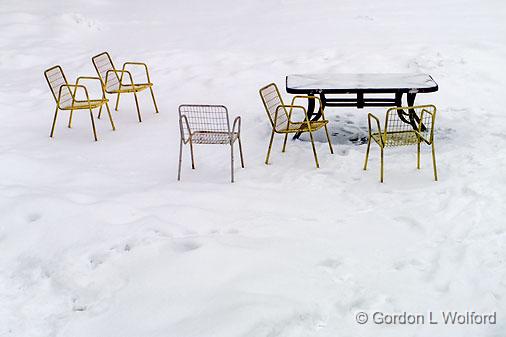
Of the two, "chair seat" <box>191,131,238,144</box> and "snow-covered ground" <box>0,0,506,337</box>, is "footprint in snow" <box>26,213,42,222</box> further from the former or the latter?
"chair seat" <box>191,131,238,144</box>

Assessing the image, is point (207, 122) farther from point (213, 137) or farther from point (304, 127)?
point (304, 127)

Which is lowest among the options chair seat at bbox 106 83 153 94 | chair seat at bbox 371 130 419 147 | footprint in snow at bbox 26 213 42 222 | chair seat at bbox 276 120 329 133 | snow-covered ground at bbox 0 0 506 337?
snow-covered ground at bbox 0 0 506 337

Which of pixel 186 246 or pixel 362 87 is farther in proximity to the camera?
pixel 362 87

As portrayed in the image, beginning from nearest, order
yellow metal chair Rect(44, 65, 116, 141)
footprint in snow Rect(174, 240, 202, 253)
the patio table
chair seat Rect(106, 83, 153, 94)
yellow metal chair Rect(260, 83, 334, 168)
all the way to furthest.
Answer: footprint in snow Rect(174, 240, 202, 253) → yellow metal chair Rect(260, 83, 334, 168) → the patio table → yellow metal chair Rect(44, 65, 116, 141) → chair seat Rect(106, 83, 153, 94)

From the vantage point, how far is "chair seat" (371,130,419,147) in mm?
5543

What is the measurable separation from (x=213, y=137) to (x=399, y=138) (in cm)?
193

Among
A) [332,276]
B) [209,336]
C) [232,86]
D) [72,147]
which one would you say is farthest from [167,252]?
[232,86]

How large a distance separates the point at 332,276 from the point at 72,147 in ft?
13.3

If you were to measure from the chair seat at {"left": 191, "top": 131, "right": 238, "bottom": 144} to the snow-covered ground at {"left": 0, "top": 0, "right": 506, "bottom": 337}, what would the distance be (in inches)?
17.2

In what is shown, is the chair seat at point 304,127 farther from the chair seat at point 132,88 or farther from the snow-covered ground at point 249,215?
the chair seat at point 132,88

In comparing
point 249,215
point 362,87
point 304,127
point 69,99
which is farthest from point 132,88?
point 249,215

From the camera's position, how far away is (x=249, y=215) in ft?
16.2

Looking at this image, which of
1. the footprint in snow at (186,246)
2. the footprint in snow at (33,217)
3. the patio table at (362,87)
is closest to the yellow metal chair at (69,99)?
the footprint in snow at (33,217)

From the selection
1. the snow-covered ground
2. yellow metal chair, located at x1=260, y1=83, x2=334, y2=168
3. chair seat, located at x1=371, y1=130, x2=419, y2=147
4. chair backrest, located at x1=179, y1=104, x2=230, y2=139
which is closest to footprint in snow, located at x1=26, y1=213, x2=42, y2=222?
the snow-covered ground
